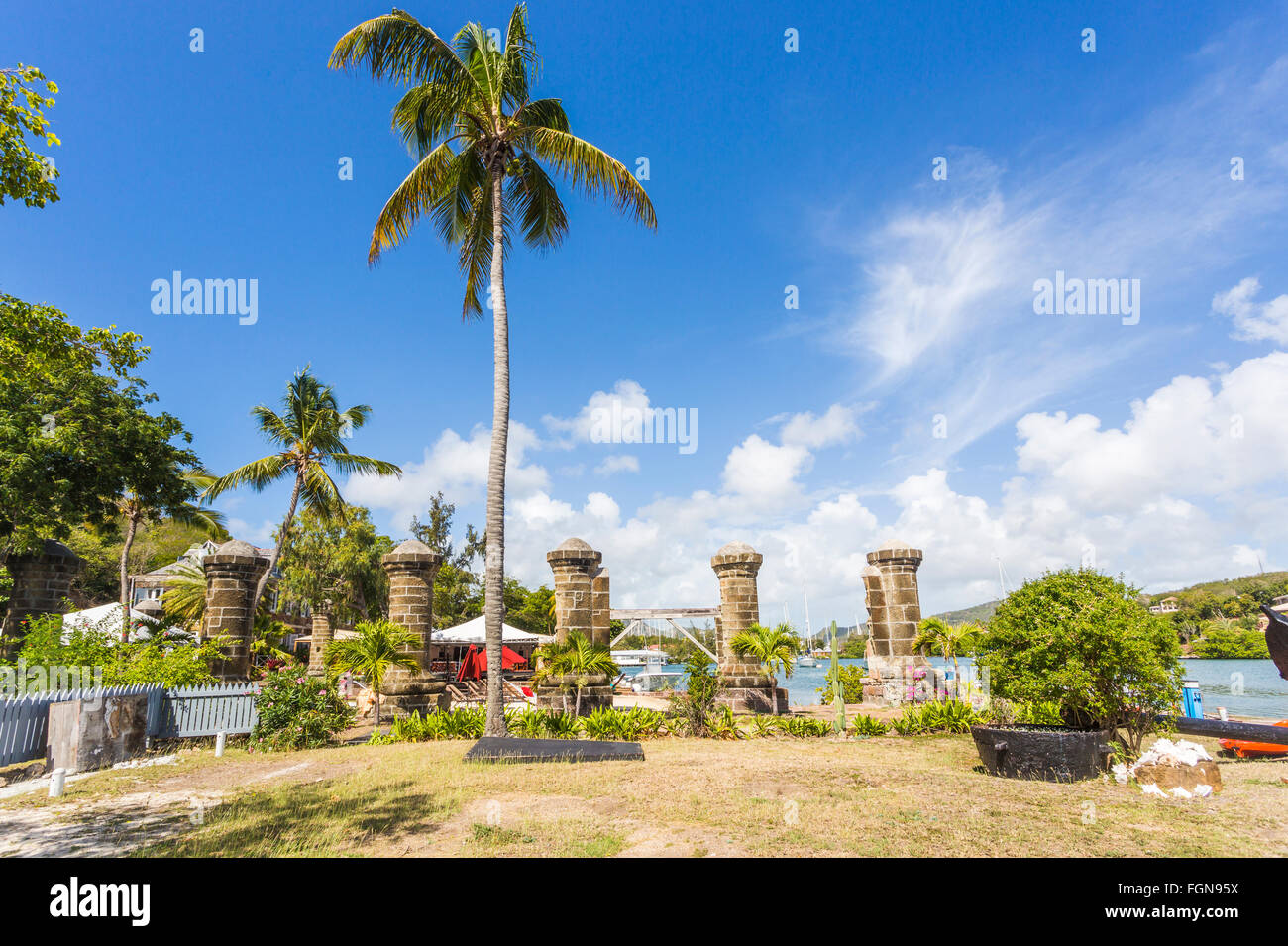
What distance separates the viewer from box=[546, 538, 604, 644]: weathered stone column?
42.1 ft

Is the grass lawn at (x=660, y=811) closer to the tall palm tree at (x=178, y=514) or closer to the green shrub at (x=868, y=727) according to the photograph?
the green shrub at (x=868, y=727)

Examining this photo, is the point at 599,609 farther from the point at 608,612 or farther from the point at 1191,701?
the point at 1191,701

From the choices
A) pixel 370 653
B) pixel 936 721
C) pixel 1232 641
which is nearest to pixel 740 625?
pixel 936 721

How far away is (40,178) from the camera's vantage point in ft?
26.3

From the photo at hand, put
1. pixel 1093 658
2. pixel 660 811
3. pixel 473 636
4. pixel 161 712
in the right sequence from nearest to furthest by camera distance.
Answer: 1. pixel 660 811
2. pixel 1093 658
3. pixel 161 712
4. pixel 473 636

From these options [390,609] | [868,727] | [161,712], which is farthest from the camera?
[390,609]

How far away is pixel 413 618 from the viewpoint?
13.6 metres

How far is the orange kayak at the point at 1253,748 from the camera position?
817 cm

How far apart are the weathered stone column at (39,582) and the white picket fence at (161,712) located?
664 centimetres

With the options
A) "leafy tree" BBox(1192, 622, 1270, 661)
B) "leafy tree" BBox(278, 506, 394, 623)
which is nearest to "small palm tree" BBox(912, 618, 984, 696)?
"leafy tree" BBox(278, 506, 394, 623)

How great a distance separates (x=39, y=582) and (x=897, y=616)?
20161mm

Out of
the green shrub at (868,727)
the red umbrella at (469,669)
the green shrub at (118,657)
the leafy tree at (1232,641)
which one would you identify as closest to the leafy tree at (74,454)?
the green shrub at (118,657)
